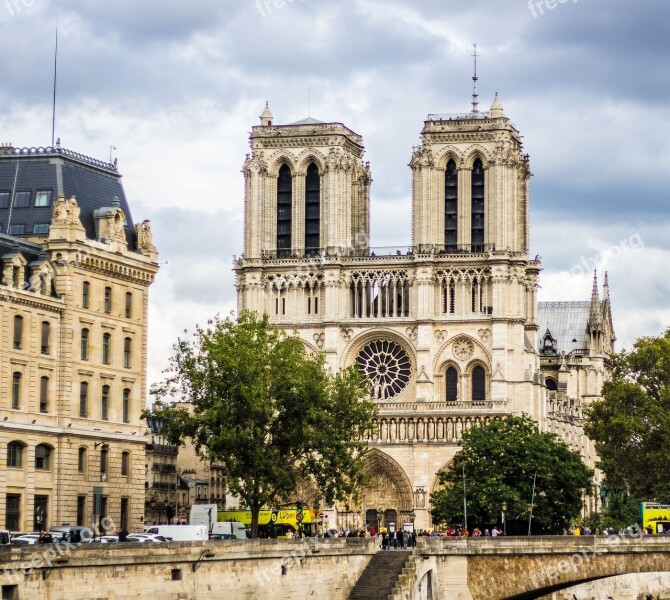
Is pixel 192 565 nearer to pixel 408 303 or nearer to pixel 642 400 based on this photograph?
pixel 642 400

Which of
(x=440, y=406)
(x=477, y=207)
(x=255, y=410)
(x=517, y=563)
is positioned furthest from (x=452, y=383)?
(x=517, y=563)

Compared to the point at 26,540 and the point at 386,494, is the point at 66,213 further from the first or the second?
the point at 386,494

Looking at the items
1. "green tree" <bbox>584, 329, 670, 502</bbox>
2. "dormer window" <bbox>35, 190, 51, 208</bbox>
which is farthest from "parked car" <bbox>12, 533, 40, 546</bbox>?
"green tree" <bbox>584, 329, 670, 502</bbox>

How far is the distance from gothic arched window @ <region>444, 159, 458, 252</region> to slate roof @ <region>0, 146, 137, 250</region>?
60212mm

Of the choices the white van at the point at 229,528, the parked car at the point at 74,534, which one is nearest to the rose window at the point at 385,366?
the white van at the point at 229,528

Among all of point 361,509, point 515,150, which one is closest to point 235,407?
point 361,509

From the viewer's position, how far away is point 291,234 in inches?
6048

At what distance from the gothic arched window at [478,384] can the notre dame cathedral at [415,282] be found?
0.47 feet

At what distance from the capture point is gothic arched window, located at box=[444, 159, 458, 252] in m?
151

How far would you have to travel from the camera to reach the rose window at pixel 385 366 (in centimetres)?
15188

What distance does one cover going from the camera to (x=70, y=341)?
282 ft

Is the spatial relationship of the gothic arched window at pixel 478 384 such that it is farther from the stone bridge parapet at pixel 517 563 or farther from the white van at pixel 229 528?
the stone bridge parapet at pixel 517 563

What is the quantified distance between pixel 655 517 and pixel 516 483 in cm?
1315

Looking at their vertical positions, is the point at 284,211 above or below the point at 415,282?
above
